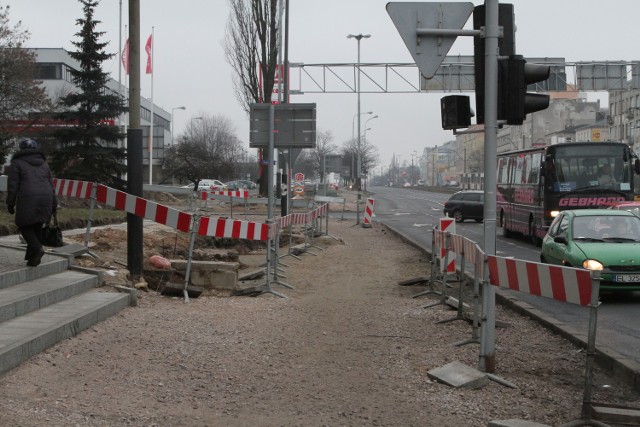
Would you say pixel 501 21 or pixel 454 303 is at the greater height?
pixel 501 21

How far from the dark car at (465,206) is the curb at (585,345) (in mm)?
28944

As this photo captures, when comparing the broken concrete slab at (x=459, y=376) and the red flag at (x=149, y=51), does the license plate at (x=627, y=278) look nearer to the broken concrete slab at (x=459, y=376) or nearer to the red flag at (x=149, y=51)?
the broken concrete slab at (x=459, y=376)

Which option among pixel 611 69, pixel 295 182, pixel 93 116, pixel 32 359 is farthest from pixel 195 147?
pixel 32 359

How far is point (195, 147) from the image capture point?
229 ft

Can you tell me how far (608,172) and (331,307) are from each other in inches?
655

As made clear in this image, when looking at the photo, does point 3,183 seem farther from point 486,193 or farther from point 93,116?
point 93,116

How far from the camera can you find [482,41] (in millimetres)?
7934

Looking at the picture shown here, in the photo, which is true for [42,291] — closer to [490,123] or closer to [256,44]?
[490,123]

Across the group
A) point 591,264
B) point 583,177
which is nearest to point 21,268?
point 591,264

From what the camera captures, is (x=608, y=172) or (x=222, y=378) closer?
(x=222, y=378)

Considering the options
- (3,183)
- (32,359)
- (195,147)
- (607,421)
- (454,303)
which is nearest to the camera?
(607,421)

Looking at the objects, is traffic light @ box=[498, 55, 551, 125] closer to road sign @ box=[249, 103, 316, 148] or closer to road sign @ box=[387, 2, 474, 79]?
road sign @ box=[387, 2, 474, 79]

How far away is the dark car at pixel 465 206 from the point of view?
136 ft

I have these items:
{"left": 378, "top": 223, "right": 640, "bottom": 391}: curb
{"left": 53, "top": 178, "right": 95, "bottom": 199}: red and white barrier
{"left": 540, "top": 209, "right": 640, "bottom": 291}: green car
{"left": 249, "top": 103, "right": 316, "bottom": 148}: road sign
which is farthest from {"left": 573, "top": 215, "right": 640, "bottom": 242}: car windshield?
{"left": 53, "top": 178, "right": 95, "bottom": 199}: red and white barrier
